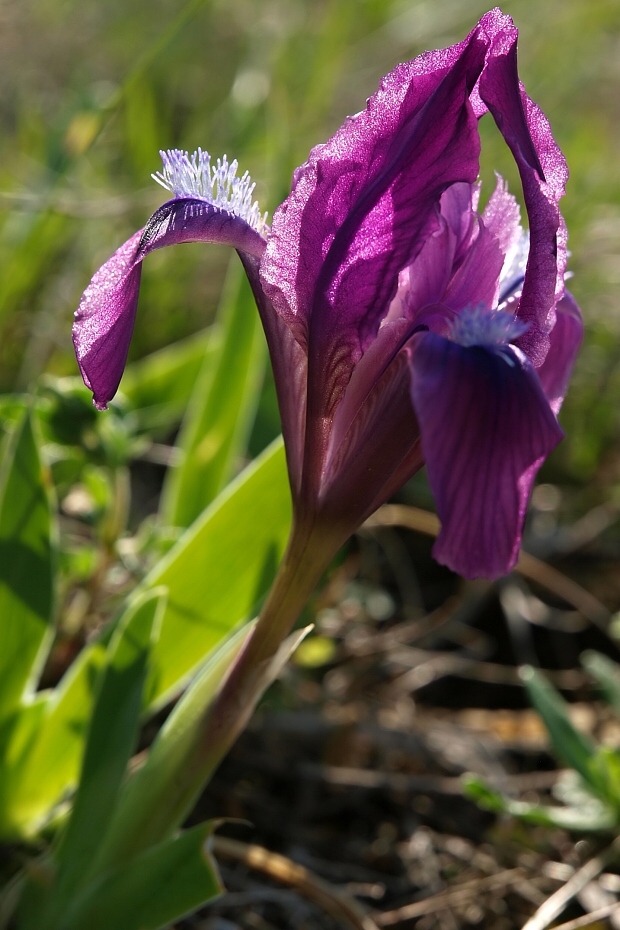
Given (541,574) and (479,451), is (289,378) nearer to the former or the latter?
(479,451)

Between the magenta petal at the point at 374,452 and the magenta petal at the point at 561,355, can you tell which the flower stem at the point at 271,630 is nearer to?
the magenta petal at the point at 374,452

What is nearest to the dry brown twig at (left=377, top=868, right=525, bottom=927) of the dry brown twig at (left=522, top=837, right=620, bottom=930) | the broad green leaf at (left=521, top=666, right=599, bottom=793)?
the dry brown twig at (left=522, top=837, right=620, bottom=930)

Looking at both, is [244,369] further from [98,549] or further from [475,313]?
[475,313]

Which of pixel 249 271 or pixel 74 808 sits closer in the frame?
pixel 249 271

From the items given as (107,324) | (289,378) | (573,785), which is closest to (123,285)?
(107,324)

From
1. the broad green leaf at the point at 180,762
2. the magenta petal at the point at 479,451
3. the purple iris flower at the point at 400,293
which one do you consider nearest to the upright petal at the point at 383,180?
the purple iris flower at the point at 400,293

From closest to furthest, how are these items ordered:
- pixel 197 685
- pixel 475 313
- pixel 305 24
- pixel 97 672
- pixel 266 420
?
1. pixel 475 313
2. pixel 197 685
3. pixel 97 672
4. pixel 266 420
5. pixel 305 24

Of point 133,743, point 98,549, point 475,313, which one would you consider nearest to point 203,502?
point 98,549
